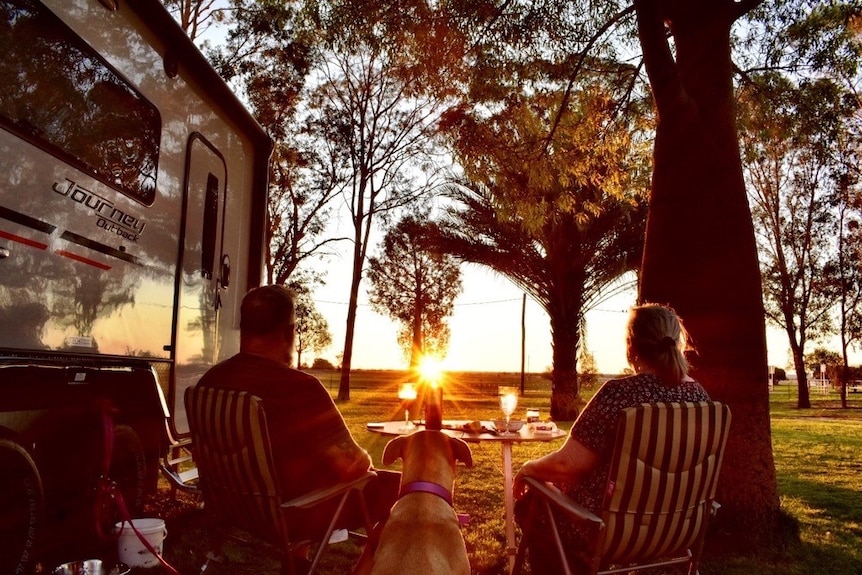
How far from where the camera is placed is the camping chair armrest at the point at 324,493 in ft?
8.57

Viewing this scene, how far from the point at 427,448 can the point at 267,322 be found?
2.96 ft

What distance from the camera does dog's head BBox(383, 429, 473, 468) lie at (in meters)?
2.64

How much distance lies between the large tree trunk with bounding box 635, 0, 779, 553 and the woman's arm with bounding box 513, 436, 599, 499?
2168 millimetres

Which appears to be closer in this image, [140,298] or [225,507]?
[225,507]

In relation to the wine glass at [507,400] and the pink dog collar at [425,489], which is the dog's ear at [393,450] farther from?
the wine glass at [507,400]

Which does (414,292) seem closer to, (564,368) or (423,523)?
(564,368)

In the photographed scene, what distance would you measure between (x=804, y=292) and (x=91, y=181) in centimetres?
2905

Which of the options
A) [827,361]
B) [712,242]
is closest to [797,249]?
[827,361]

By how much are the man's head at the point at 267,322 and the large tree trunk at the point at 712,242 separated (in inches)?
112

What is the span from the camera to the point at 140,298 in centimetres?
405

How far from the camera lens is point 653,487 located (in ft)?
8.55

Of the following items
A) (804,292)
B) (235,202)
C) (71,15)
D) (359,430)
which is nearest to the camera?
(71,15)

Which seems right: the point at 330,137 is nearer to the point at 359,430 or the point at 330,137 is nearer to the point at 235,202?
the point at 359,430

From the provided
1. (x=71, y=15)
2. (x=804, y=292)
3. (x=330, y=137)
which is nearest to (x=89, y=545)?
(x=71, y=15)
